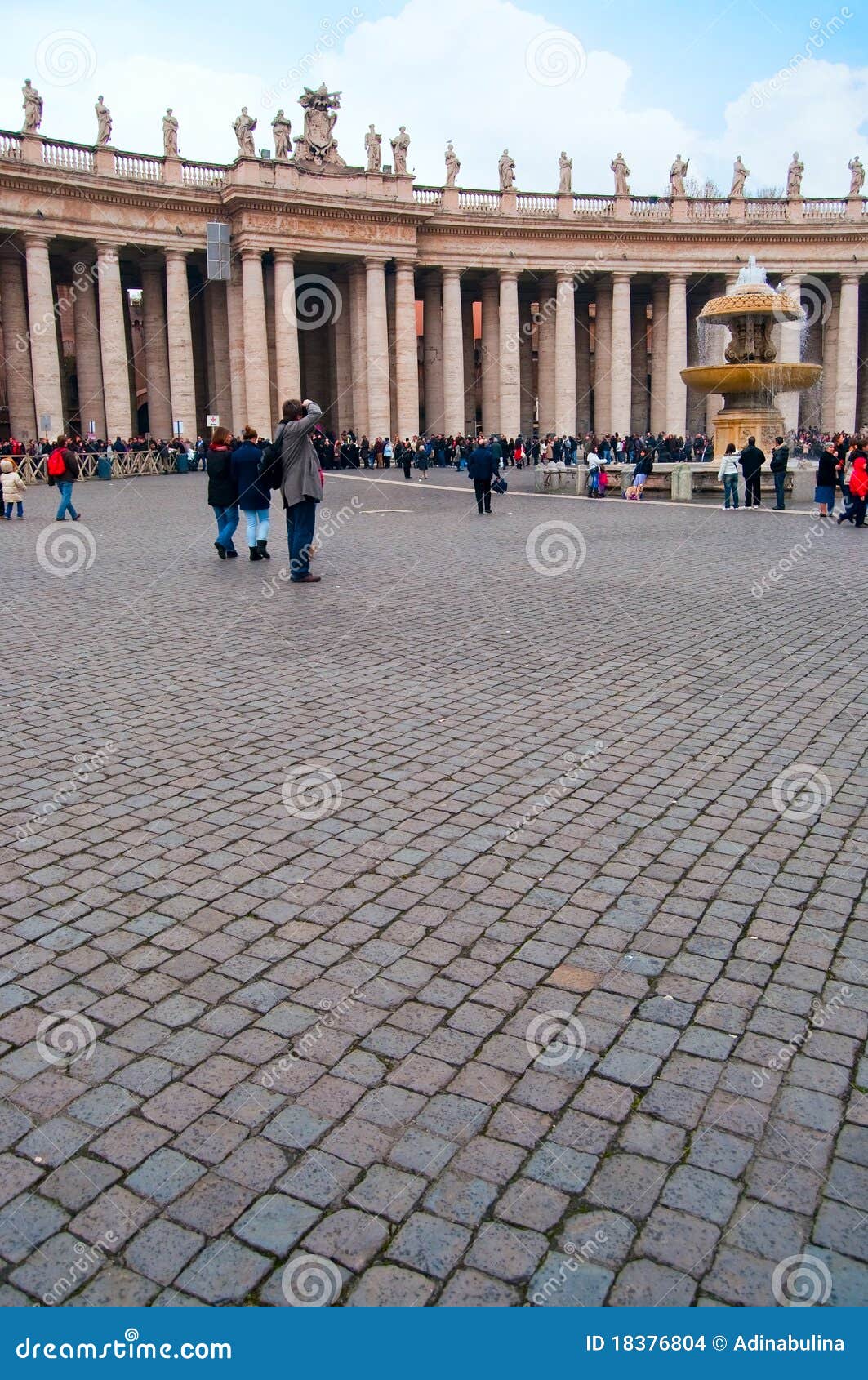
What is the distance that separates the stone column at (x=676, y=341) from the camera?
2186 inches

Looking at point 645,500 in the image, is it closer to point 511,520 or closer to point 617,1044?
point 511,520

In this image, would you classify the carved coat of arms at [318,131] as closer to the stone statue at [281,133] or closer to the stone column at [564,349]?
the stone statue at [281,133]

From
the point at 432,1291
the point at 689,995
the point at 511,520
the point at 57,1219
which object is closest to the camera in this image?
the point at 432,1291

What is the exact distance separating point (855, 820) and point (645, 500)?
2391 centimetres

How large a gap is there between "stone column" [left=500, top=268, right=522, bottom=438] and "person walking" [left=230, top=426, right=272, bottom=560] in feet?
131

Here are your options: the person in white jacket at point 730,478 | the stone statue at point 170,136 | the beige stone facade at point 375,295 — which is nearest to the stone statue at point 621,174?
the beige stone facade at point 375,295

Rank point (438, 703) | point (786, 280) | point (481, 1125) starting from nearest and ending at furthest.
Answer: point (481, 1125) < point (438, 703) < point (786, 280)

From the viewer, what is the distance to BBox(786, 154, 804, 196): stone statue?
183 ft

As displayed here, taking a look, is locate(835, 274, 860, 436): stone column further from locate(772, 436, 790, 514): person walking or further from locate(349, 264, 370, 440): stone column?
locate(772, 436, 790, 514): person walking

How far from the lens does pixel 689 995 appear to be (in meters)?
3.87

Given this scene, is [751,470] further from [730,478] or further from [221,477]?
[221,477]

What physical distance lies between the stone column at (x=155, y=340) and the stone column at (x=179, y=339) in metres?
1.64

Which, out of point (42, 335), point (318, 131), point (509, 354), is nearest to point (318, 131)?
point (318, 131)

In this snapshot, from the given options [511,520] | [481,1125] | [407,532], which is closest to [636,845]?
[481,1125]
